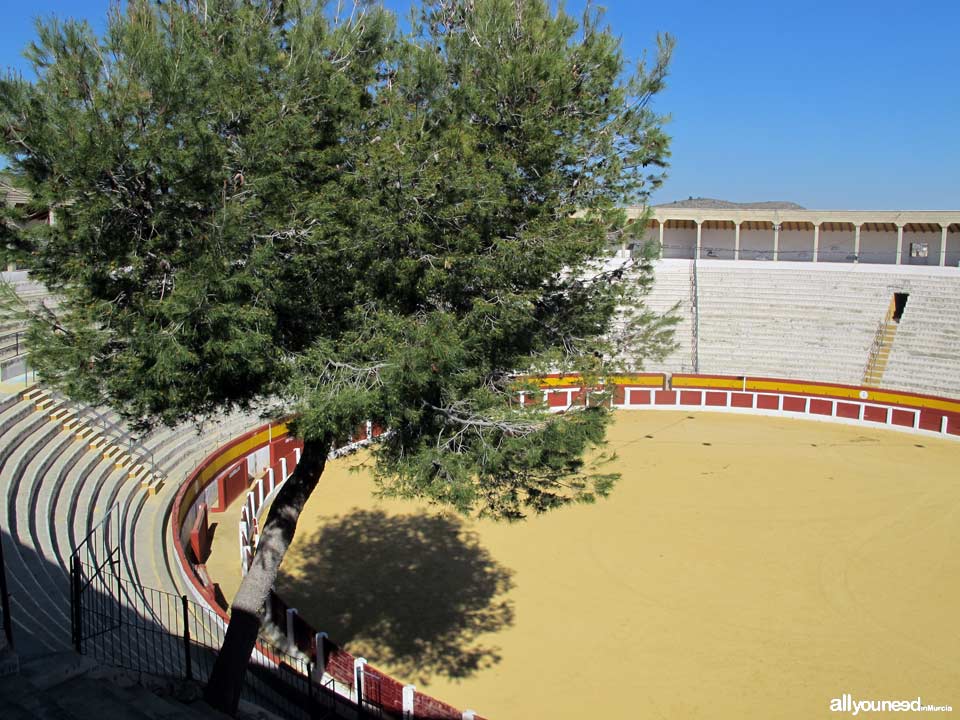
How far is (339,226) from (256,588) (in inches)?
103

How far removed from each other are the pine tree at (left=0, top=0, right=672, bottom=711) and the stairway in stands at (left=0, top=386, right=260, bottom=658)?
1282mm

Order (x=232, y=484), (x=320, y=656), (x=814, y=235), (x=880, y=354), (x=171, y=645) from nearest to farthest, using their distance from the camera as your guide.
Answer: (x=171, y=645) → (x=320, y=656) → (x=232, y=484) → (x=880, y=354) → (x=814, y=235)

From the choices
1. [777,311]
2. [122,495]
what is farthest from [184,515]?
[777,311]

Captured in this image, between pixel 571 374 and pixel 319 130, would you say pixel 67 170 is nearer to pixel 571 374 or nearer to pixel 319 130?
pixel 319 130

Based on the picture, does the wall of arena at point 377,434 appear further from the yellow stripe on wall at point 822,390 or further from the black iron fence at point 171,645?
the black iron fence at point 171,645

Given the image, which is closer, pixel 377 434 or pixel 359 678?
pixel 359 678

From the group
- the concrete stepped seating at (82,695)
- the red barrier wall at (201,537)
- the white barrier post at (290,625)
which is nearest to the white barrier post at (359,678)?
the white barrier post at (290,625)

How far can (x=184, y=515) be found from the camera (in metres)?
10.3

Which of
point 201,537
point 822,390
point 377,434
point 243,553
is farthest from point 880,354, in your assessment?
point 377,434

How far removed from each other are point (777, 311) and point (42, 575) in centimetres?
2022

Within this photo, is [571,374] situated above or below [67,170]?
below

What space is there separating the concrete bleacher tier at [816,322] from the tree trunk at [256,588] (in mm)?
13957

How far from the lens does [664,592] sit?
9312mm

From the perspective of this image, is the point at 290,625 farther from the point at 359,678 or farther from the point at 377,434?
the point at 377,434
